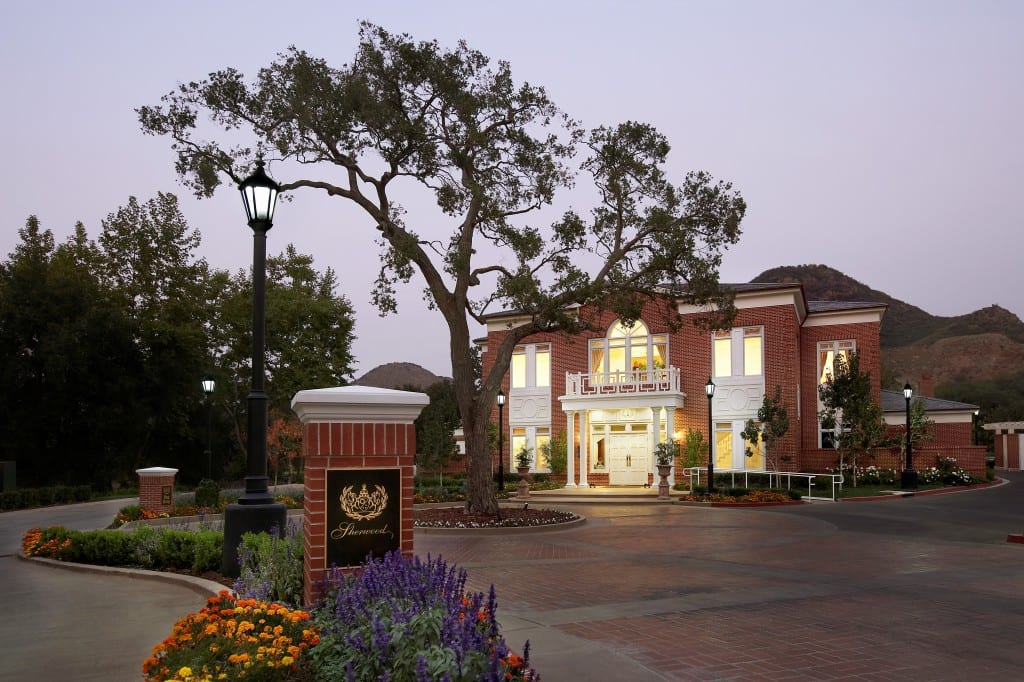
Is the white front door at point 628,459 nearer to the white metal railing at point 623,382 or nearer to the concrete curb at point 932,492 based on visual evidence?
the white metal railing at point 623,382

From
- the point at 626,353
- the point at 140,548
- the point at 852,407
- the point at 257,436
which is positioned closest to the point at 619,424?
the point at 626,353

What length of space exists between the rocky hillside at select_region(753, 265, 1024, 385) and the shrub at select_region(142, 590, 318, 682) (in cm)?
11573

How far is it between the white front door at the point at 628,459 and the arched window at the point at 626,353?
9.15 ft

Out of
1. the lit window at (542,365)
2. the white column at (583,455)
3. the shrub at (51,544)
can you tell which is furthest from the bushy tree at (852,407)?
the shrub at (51,544)

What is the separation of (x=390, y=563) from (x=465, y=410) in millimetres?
14325

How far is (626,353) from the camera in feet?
120

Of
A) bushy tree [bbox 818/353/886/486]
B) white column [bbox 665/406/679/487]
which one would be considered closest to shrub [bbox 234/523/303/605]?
bushy tree [bbox 818/353/886/486]

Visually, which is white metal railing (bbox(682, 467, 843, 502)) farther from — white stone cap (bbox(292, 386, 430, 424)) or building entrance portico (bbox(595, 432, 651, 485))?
white stone cap (bbox(292, 386, 430, 424))

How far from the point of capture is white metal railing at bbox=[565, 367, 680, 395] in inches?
1351

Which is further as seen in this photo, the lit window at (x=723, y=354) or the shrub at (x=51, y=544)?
the lit window at (x=723, y=354)

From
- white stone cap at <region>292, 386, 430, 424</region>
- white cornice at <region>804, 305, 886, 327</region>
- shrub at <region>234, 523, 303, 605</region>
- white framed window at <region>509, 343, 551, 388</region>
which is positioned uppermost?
white cornice at <region>804, 305, 886, 327</region>

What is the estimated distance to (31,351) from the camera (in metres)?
34.6

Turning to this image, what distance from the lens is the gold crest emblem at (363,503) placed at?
18.7 ft

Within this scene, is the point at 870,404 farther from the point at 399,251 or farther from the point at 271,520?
the point at 271,520
